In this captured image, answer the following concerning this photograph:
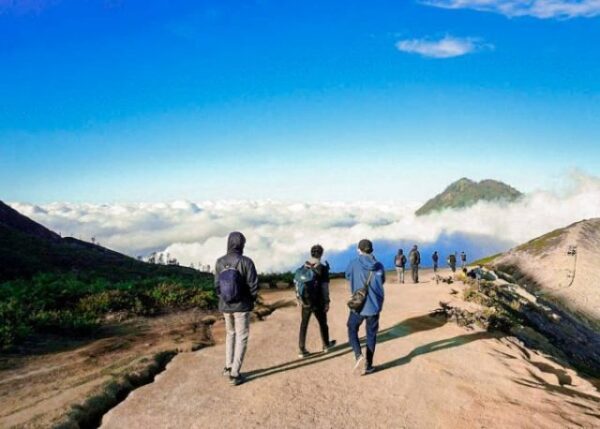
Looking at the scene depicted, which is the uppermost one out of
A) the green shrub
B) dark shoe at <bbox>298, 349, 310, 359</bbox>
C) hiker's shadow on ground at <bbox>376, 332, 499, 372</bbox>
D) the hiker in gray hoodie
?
the hiker in gray hoodie

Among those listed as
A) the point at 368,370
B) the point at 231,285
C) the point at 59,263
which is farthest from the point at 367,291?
the point at 59,263

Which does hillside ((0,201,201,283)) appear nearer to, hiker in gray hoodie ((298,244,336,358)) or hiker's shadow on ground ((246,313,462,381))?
hiker's shadow on ground ((246,313,462,381))

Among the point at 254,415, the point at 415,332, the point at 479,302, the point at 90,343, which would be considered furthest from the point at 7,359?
the point at 479,302

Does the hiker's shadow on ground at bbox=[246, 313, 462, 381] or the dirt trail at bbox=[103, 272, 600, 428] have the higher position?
the hiker's shadow on ground at bbox=[246, 313, 462, 381]

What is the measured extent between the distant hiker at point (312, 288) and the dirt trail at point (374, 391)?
0.91 meters

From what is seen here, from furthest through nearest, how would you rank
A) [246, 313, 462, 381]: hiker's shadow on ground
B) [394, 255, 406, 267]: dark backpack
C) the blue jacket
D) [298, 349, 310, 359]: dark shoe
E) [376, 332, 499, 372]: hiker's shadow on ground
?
1. [394, 255, 406, 267]: dark backpack
2. [298, 349, 310, 359]: dark shoe
3. [376, 332, 499, 372]: hiker's shadow on ground
4. [246, 313, 462, 381]: hiker's shadow on ground
5. the blue jacket

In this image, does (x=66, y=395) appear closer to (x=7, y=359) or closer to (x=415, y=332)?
(x=7, y=359)

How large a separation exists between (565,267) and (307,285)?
319 feet

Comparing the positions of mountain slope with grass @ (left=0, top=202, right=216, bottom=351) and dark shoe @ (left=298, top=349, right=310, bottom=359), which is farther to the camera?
mountain slope with grass @ (left=0, top=202, right=216, bottom=351)

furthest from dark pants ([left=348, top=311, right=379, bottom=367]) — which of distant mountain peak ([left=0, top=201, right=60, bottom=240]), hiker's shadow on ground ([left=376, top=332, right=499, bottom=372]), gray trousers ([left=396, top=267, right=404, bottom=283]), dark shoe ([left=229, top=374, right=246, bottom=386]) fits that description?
distant mountain peak ([left=0, top=201, right=60, bottom=240])

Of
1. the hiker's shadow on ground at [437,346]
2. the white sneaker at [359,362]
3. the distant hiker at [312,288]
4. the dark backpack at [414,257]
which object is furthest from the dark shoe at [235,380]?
the dark backpack at [414,257]

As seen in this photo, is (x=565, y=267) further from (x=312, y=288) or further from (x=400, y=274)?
(x=312, y=288)

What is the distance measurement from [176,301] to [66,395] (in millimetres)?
12257

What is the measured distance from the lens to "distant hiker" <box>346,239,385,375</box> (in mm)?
9734
